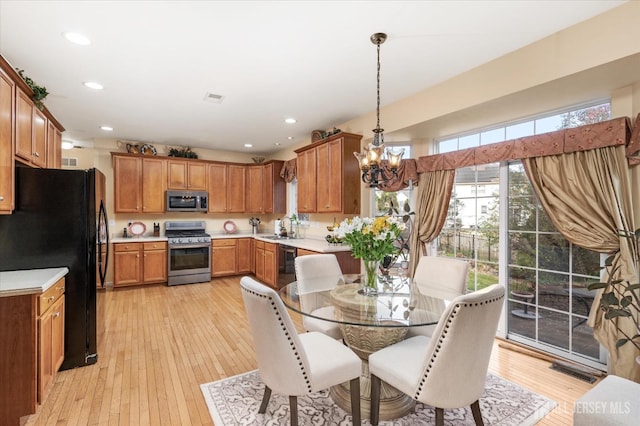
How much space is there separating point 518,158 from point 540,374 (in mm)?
1896

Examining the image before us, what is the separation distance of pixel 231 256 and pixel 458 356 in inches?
207

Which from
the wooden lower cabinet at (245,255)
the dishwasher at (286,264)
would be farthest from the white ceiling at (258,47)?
the wooden lower cabinet at (245,255)

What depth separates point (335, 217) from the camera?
15.8ft

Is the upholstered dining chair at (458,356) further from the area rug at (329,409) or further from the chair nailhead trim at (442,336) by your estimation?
the area rug at (329,409)

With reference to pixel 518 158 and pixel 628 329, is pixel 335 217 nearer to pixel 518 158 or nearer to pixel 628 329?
pixel 518 158

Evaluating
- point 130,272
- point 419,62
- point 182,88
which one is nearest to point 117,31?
point 182,88

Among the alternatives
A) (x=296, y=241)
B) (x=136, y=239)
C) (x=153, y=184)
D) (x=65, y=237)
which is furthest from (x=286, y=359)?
(x=153, y=184)

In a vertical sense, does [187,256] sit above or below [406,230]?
below

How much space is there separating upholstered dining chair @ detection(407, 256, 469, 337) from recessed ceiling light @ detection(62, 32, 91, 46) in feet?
10.7

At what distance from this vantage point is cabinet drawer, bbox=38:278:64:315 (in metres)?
2.04

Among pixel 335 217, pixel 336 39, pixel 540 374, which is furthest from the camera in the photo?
pixel 335 217

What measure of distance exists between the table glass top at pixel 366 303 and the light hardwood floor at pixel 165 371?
0.90 metres

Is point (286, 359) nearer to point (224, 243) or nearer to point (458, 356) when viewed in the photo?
point (458, 356)

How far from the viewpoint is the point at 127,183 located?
546 centimetres
